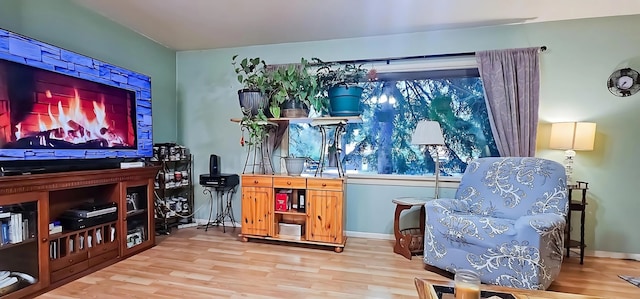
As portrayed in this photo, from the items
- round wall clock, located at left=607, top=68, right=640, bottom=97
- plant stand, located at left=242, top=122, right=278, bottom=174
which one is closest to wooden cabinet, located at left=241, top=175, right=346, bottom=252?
plant stand, located at left=242, top=122, right=278, bottom=174

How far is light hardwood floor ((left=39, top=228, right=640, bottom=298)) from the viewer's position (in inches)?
84.8

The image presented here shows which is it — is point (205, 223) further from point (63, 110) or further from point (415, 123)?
point (415, 123)

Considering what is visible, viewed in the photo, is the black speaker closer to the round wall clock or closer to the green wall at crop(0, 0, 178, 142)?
the green wall at crop(0, 0, 178, 142)

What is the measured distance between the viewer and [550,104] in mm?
3082

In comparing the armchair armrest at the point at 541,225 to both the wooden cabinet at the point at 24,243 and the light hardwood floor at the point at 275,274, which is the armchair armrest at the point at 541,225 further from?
the wooden cabinet at the point at 24,243

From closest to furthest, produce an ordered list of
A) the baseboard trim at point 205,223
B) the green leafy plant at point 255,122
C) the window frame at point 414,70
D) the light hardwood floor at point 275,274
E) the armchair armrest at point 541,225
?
the armchair armrest at point 541,225 → the light hardwood floor at point 275,274 → the green leafy plant at point 255,122 → the window frame at point 414,70 → the baseboard trim at point 205,223

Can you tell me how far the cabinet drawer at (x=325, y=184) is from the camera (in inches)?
118

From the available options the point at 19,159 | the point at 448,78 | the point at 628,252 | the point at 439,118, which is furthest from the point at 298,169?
the point at 628,252

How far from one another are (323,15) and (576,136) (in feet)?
8.57

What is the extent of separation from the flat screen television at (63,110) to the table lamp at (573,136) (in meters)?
4.07

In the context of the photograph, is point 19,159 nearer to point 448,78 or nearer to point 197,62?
point 197,62

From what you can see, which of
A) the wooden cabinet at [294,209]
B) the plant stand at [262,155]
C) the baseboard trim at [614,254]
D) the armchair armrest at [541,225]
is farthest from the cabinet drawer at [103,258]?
the baseboard trim at [614,254]

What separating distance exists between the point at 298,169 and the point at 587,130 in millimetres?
2751

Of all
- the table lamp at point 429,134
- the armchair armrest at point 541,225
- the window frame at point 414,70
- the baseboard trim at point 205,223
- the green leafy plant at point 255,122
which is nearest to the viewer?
the armchair armrest at point 541,225
